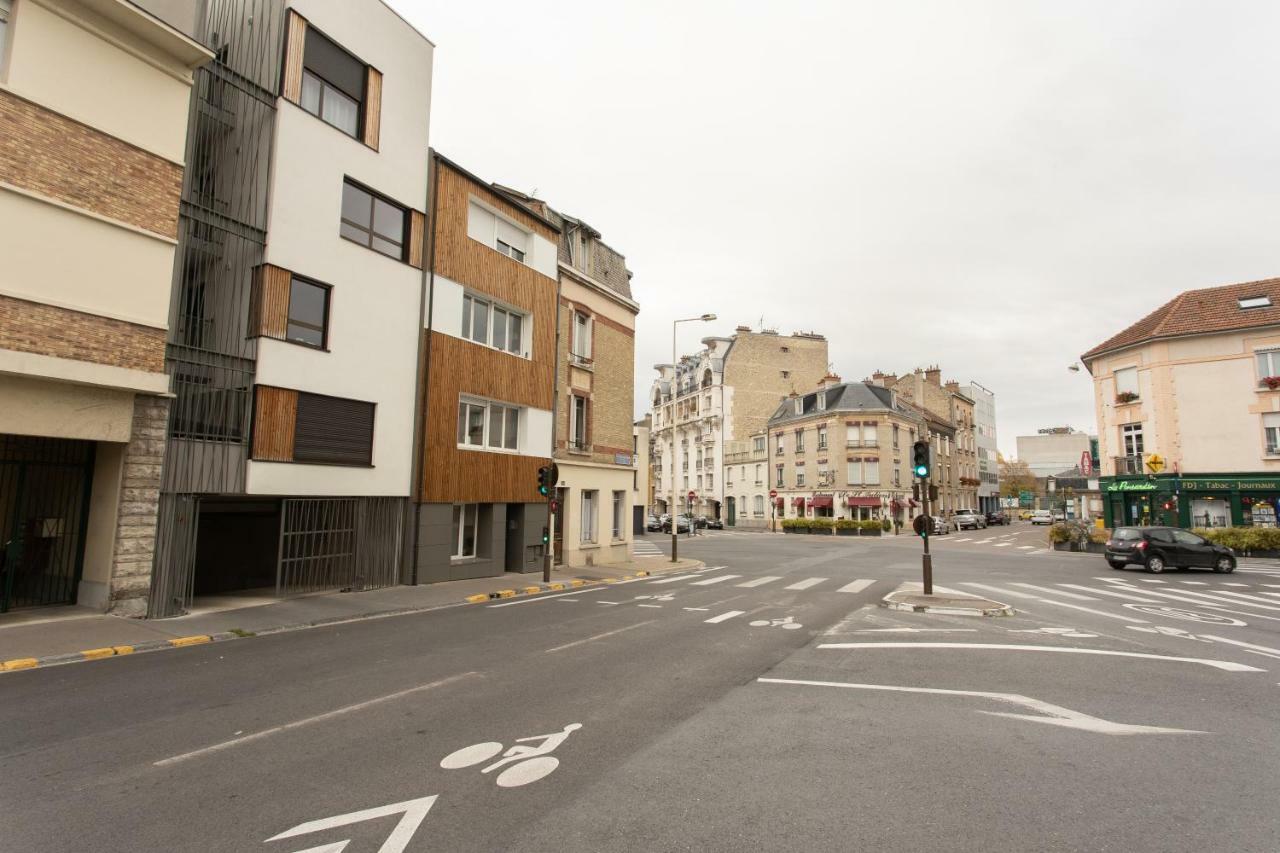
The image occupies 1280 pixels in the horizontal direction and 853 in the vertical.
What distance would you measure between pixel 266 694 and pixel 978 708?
7.33m

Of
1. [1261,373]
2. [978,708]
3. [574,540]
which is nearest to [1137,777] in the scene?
[978,708]

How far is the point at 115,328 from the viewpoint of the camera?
10477 mm

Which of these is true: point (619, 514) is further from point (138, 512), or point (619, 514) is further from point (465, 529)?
point (138, 512)

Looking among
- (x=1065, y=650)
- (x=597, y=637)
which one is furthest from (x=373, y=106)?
(x=1065, y=650)

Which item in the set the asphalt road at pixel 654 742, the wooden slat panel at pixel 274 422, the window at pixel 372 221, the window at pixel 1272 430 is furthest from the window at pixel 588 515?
the window at pixel 1272 430

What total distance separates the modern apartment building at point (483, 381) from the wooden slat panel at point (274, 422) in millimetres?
3463

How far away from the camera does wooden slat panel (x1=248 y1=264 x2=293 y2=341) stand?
503 inches

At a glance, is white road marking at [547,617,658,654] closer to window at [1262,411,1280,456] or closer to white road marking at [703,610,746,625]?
white road marking at [703,610,746,625]

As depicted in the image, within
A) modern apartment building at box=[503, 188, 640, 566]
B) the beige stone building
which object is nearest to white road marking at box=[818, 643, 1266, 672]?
modern apartment building at box=[503, 188, 640, 566]

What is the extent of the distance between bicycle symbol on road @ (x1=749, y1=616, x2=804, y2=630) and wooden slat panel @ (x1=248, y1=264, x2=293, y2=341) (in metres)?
11.1

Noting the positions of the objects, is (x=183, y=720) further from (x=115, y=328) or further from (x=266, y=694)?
(x=115, y=328)

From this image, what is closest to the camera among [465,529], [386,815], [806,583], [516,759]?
[386,815]

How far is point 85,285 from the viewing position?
1016 centimetres

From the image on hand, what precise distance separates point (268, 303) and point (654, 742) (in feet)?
39.4
